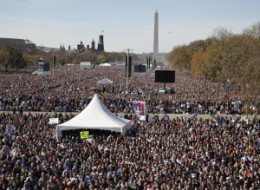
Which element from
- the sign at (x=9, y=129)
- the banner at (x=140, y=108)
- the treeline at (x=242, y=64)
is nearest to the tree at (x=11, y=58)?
the treeline at (x=242, y=64)

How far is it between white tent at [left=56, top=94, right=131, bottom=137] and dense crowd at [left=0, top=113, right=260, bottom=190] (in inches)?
20.5

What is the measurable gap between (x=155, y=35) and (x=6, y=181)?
4036 inches

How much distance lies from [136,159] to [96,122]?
561cm

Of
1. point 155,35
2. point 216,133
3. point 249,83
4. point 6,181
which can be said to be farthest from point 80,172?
point 155,35

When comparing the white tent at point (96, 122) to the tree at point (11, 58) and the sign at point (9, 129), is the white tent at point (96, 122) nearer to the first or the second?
the sign at point (9, 129)

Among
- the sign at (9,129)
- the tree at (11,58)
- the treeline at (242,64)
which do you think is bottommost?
the sign at (9,129)

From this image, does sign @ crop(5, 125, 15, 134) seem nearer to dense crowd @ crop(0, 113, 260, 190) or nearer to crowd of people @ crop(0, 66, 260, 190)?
crowd of people @ crop(0, 66, 260, 190)

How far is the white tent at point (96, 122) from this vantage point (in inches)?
715

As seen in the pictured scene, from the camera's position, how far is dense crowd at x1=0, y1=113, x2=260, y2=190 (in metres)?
11.2

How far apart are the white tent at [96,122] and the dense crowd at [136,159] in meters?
0.52

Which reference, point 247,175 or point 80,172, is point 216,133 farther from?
point 80,172

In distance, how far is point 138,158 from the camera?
13820 millimetres

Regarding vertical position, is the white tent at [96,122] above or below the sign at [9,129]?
above

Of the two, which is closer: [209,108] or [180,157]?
[180,157]
